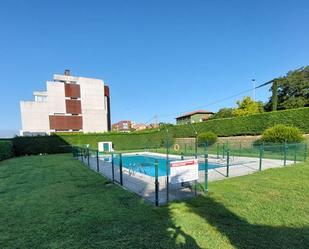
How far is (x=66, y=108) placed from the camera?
33.9 meters

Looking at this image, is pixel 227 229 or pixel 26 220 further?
pixel 26 220

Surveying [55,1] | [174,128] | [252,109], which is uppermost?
[55,1]

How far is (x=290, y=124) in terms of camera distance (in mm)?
14688

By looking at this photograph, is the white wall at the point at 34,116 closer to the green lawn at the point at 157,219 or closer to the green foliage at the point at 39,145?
the green foliage at the point at 39,145

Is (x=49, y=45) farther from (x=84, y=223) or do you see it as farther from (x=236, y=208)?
(x=236, y=208)

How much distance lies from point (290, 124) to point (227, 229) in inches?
585

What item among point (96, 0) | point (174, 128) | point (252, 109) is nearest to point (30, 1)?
point (96, 0)

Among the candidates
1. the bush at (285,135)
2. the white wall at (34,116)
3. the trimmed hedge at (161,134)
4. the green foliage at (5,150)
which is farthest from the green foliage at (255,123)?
the white wall at (34,116)

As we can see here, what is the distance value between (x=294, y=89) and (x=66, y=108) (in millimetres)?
36602

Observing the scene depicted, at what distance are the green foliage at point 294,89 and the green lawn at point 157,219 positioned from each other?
2592 cm

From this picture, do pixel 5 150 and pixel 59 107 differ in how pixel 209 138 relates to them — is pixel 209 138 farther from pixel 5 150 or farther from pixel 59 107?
pixel 59 107

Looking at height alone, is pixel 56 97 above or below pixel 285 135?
above

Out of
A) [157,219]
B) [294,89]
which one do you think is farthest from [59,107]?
[294,89]

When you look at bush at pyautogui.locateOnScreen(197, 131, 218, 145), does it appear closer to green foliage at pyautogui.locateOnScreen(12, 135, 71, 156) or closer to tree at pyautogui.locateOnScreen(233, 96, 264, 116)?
tree at pyautogui.locateOnScreen(233, 96, 264, 116)
